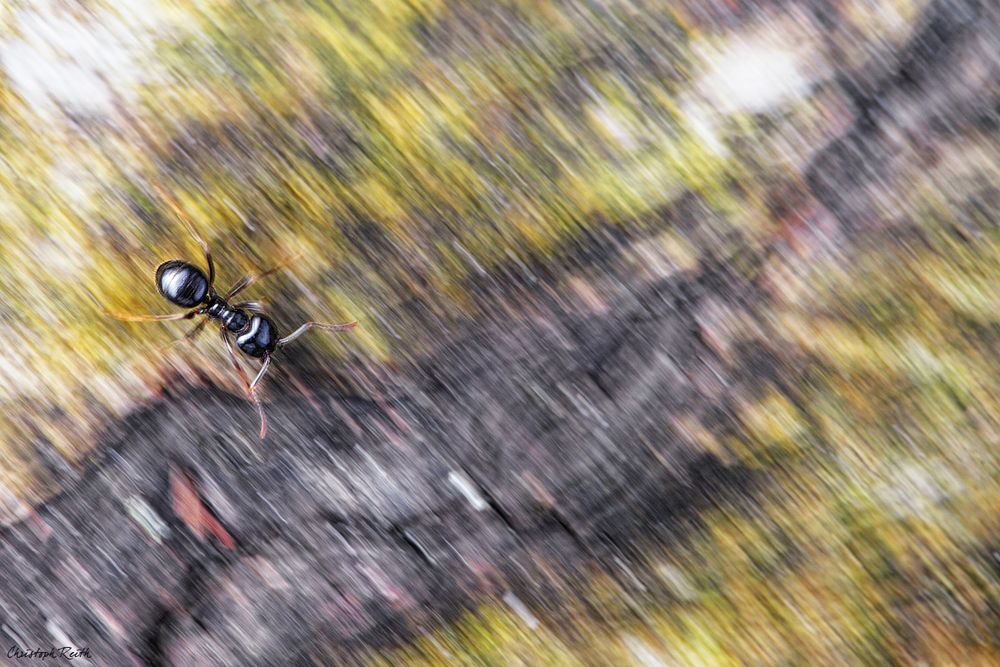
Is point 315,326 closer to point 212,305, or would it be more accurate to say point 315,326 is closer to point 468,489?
point 212,305

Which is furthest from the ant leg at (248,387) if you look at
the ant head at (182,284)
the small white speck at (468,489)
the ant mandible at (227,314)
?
the small white speck at (468,489)

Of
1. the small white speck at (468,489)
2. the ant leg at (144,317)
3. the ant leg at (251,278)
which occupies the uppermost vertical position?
the ant leg at (251,278)

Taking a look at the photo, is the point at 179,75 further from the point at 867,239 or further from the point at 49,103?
the point at 867,239

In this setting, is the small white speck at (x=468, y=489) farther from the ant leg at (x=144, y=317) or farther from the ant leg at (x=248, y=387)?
the ant leg at (x=144, y=317)

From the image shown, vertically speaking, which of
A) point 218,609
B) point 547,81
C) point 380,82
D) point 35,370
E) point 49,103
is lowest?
point 218,609

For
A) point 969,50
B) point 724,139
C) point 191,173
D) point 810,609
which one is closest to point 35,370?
point 191,173

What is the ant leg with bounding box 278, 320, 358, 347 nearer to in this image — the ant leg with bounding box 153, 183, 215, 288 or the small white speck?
the ant leg with bounding box 153, 183, 215, 288
